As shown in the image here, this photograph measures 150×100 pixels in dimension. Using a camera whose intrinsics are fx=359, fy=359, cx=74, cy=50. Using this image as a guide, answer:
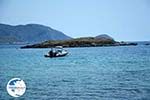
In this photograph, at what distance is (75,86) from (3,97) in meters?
4.98

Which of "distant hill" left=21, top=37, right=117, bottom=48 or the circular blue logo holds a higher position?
"distant hill" left=21, top=37, right=117, bottom=48

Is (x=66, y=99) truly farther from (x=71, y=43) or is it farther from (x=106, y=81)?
(x=71, y=43)

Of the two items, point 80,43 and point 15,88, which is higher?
point 80,43

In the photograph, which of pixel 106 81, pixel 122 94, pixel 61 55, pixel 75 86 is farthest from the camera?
Result: pixel 61 55

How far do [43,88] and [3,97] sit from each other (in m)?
3.33

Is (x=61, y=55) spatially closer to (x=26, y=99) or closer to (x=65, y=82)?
(x=65, y=82)

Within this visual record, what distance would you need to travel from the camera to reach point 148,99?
1477cm

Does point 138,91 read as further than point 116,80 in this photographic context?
No

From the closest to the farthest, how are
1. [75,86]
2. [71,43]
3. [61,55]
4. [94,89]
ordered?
[94,89], [75,86], [61,55], [71,43]

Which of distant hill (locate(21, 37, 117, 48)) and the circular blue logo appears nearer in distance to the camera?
the circular blue logo

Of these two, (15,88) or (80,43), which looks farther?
(80,43)

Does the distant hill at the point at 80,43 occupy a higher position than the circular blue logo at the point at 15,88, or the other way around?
the distant hill at the point at 80,43

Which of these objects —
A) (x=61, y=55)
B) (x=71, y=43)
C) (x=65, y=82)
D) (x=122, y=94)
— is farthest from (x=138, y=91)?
(x=71, y=43)

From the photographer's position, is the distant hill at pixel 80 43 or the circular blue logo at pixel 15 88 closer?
the circular blue logo at pixel 15 88
